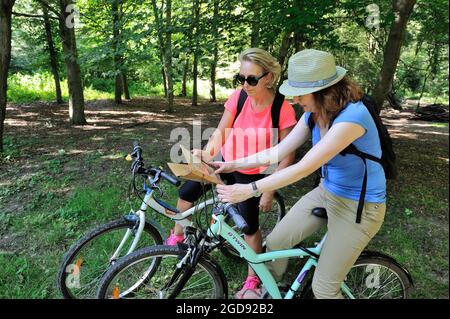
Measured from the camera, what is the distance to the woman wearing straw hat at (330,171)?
6.39 feet

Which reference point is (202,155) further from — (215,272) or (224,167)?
(215,272)

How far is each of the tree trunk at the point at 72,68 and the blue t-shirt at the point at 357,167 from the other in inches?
315

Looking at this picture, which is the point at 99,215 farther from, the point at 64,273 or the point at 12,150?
the point at 12,150

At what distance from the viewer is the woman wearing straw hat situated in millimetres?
1947

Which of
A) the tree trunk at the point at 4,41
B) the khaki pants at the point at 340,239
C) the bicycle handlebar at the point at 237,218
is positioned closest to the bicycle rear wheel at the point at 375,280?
the khaki pants at the point at 340,239

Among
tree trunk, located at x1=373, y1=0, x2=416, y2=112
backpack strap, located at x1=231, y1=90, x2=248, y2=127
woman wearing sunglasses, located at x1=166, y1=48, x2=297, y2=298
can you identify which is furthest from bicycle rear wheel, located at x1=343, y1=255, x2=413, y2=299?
tree trunk, located at x1=373, y1=0, x2=416, y2=112

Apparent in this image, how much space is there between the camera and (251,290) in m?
2.98

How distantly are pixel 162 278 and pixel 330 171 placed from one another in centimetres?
149

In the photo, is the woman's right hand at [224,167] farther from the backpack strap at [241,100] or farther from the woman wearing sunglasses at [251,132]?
the backpack strap at [241,100]

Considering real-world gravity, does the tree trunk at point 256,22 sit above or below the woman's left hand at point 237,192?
above

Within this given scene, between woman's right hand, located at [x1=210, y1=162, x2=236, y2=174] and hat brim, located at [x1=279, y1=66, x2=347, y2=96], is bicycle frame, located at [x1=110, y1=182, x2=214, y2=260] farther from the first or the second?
hat brim, located at [x1=279, y1=66, x2=347, y2=96]

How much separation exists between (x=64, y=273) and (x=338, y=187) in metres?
2.31

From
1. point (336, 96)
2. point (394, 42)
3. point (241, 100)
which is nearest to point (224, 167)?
point (241, 100)
